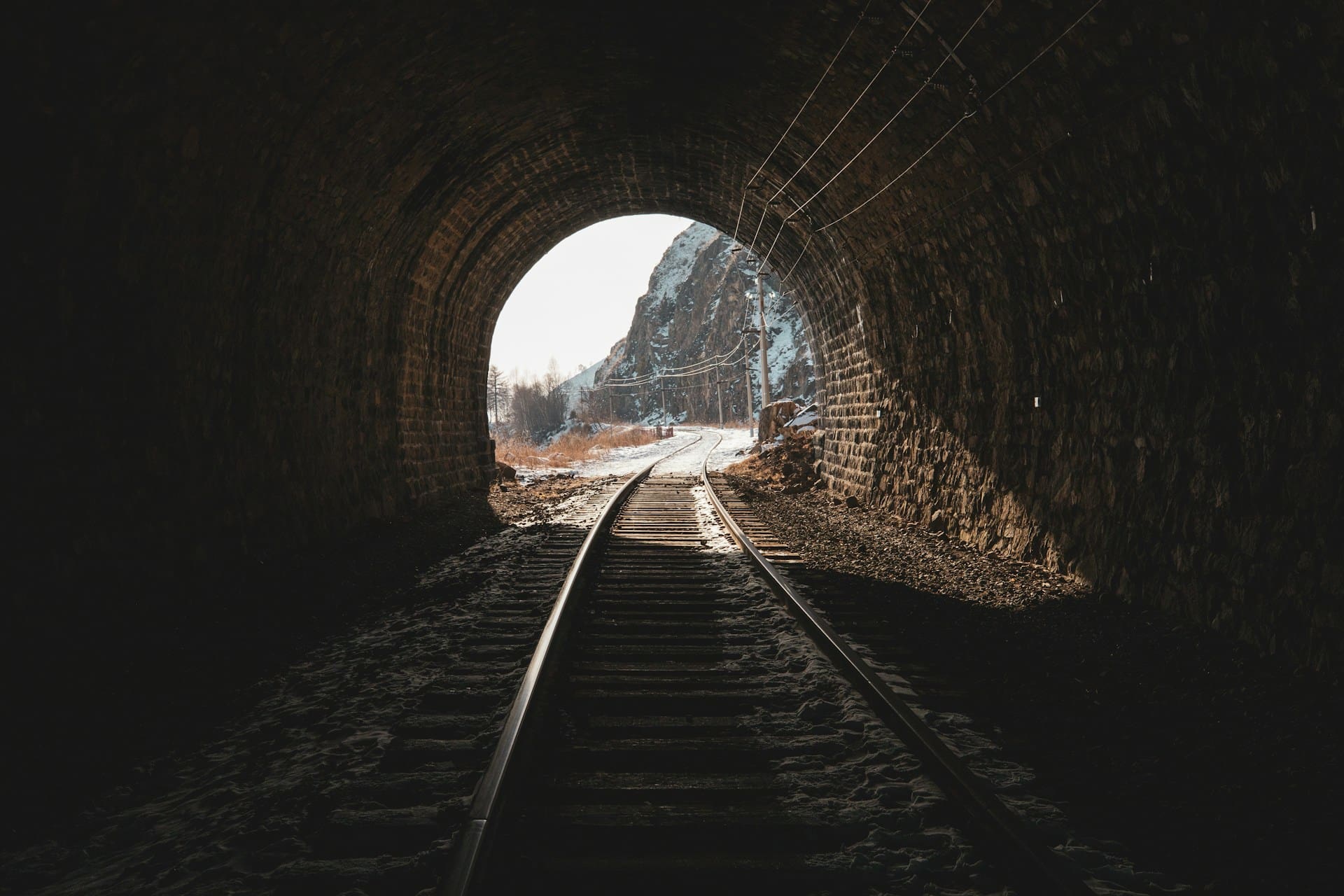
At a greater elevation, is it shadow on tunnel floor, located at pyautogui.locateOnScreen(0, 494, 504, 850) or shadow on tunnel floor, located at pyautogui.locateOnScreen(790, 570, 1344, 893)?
shadow on tunnel floor, located at pyautogui.locateOnScreen(0, 494, 504, 850)

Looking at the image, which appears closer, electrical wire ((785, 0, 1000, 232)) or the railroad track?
the railroad track

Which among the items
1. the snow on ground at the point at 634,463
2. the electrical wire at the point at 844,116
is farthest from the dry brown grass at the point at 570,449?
the electrical wire at the point at 844,116

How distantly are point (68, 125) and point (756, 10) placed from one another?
16.8ft

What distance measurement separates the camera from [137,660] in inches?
189

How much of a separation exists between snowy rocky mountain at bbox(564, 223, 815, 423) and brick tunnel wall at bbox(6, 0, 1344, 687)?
6656cm

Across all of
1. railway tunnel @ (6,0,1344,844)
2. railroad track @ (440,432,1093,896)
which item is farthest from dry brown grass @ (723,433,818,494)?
railroad track @ (440,432,1093,896)

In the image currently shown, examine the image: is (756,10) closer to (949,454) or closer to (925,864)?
(949,454)

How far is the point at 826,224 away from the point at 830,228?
2.9 inches

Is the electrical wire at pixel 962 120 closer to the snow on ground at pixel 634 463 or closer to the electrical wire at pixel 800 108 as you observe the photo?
the electrical wire at pixel 800 108

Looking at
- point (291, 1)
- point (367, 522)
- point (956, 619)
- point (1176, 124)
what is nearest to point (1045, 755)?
point (956, 619)

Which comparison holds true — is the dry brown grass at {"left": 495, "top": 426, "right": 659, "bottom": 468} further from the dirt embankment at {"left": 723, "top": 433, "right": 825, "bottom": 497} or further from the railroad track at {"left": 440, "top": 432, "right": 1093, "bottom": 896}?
the railroad track at {"left": 440, "top": 432, "right": 1093, "bottom": 896}

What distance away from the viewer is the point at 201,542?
237 inches

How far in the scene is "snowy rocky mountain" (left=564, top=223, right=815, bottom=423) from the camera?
90.9m

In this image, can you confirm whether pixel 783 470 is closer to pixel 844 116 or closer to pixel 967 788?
pixel 844 116
